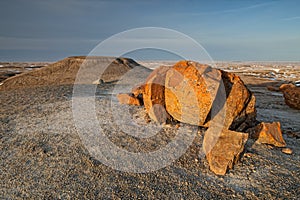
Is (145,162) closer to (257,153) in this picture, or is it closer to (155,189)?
(155,189)

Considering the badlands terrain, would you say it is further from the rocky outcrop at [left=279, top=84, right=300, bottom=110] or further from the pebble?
the rocky outcrop at [left=279, top=84, right=300, bottom=110]

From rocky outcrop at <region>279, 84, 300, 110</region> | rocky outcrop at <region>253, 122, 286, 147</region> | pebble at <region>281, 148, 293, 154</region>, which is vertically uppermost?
rocky outcrop at <region>253, 122, 286, 147</region>

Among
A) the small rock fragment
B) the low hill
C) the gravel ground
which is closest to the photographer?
the gravel ground

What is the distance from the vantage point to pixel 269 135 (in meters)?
7.03

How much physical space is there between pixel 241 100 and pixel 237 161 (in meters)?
2.26

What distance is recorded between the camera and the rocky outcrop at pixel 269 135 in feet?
22.9

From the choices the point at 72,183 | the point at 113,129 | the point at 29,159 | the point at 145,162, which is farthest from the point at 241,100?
the point at 29,159

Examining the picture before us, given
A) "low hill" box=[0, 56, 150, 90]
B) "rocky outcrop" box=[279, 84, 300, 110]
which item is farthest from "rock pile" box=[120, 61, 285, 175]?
"low hill" box=[0, 56, 150, 90]

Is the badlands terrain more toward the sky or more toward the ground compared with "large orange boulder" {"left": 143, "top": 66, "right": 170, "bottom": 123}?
more toward the ground

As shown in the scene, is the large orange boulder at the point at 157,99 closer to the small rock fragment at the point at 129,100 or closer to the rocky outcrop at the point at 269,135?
the small rock fragment at the point at 129,100

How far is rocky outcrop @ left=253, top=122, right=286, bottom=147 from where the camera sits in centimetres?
699

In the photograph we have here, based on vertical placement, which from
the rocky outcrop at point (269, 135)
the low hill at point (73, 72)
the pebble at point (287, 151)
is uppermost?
the low hill at point (73, 72)

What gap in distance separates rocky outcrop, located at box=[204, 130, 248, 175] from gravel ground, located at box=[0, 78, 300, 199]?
183mm

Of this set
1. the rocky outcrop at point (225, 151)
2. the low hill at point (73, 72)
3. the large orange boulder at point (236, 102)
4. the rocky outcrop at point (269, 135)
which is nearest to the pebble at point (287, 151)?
the rocky outcrop at point (269, 135)
